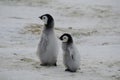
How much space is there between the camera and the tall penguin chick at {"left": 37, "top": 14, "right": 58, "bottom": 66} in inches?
424

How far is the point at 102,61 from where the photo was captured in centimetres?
1180

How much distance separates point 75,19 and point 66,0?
3899 millimetres

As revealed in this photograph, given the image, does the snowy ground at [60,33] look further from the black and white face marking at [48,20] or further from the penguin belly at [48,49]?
the black and white face marking at [48,20]

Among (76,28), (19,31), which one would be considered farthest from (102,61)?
(76,28)

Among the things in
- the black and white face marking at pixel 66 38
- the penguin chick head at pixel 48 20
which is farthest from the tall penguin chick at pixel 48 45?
the black and white face marking at pixel 66 38

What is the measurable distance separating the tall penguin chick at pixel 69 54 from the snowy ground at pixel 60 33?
0.18 meters

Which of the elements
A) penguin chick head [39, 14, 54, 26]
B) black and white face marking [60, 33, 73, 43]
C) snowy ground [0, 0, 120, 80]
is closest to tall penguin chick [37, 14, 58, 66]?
penguin chick head [39, 14, 54, 26]

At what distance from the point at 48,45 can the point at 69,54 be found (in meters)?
0.67

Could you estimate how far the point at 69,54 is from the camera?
1029cm

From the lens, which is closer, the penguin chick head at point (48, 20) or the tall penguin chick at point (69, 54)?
the tall penguin chick at point (69, 54)

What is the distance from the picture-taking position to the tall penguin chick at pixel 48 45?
424 inches

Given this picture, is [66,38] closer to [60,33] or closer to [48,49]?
[48,49]

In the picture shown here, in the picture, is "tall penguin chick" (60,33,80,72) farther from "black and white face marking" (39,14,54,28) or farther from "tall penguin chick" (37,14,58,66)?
"black and white face marking" (39,14,54,28)

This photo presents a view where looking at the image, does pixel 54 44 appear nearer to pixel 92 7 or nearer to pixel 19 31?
pixel 19 31
